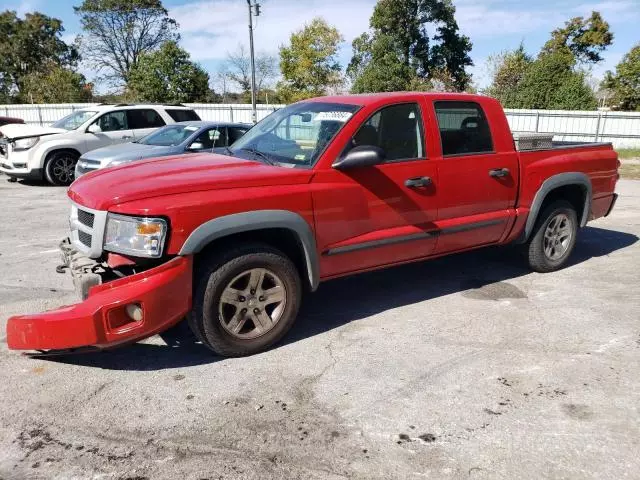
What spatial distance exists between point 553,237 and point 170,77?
31.7m

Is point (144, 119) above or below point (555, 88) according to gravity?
below

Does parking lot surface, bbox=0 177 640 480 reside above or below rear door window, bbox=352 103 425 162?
below

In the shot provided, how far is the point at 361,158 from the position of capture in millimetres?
3885

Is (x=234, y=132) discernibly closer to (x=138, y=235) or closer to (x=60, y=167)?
(x=60, y=167)

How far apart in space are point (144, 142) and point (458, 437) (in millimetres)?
8992

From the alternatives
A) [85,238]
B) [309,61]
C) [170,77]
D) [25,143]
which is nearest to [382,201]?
[85,238]

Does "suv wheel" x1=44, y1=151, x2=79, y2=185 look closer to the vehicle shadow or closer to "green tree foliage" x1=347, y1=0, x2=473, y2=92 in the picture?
→ the vehicle shadow

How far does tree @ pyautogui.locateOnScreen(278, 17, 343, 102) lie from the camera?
4638 centimetres

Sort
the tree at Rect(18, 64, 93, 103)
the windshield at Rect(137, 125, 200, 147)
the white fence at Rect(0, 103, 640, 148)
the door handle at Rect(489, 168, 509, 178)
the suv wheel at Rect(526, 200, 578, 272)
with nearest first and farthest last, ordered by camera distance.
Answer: the door handle at Rect(489, 168, 509, 178) < the suv wheel at Rect(526, 200, 578, 272) < the windshield at Rect(137, 125, 200, 147) < the white fence at Rect(0, 103, 640, 148) < the tree at Rect(18, 64, 93, 103)

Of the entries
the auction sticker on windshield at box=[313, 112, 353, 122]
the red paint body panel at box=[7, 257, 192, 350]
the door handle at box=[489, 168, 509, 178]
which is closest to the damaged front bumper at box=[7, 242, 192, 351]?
the red paint body panel at box=[7, 257, 192, 350]

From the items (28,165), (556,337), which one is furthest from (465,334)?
(28,165)

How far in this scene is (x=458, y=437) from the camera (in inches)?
114

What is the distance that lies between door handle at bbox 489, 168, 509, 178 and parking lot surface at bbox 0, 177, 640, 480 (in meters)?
1.13

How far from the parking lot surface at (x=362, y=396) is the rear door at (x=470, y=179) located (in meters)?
0.66
